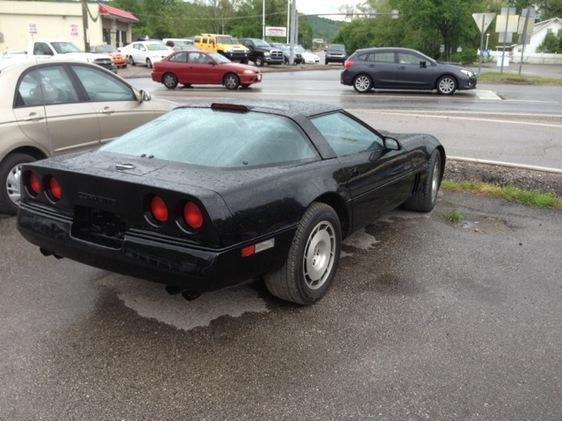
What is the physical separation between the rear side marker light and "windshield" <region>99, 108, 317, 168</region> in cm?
54

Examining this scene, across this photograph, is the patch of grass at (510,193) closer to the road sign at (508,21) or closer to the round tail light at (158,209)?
the round tail light at (158,209)

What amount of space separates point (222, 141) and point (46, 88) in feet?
10.8

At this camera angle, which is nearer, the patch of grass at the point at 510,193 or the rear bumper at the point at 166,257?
the rear bumper at the point at 166,257

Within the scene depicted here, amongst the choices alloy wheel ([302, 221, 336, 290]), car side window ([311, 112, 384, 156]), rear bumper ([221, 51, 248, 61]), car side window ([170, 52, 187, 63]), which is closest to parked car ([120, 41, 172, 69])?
rear bumper ([221, 51, 248, 61])

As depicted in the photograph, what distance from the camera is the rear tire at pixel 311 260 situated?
146 inches

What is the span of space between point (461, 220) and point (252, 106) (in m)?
2.87

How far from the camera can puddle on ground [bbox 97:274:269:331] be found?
376 cm

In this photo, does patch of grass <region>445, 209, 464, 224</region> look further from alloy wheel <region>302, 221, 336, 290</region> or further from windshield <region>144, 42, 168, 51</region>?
windshield <region>144, 42, 168, 51</region>

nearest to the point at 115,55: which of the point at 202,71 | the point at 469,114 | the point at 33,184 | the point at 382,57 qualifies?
the point at 202,71

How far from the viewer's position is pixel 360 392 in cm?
299

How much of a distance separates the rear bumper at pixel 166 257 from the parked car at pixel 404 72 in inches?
719

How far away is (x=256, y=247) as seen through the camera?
338cm

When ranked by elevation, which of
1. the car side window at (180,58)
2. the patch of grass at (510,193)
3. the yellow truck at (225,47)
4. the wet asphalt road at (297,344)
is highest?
the yellow truck at (225,47)

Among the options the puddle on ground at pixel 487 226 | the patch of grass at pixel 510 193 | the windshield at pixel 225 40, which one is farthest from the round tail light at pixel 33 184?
the windshield at pixel 225 40
